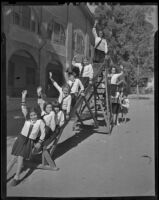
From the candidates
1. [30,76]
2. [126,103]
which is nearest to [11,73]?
[30,76]

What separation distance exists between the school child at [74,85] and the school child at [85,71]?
0.12m

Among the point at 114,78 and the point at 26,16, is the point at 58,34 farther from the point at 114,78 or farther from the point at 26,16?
the point at 114,78

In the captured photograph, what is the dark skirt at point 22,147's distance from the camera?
3.51 meters

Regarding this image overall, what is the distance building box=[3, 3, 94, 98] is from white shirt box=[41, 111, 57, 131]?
0.26 meters

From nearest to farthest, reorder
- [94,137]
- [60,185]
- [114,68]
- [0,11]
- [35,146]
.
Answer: [0,11] < [60,185] < [35,146] < [114,68] < [94,137]

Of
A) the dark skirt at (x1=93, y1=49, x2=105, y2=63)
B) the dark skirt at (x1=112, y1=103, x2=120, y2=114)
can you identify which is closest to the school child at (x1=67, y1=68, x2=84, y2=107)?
the dark skirt at (x1=93, y1=49, x2=105, y2=63)

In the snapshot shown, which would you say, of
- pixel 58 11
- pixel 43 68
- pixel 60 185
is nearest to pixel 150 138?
pixel 60 185

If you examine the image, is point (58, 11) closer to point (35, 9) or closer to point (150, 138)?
point (35, 9)

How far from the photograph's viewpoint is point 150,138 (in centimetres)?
358

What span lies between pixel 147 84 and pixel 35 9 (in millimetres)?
1657

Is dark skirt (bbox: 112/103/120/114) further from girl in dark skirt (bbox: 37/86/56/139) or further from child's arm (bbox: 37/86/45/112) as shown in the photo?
child's arm (bbox: 37/86/45/112)

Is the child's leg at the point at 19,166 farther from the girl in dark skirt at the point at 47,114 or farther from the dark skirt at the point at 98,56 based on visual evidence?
the dark skirt at the point at 98,56

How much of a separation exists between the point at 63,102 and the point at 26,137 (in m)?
0.80

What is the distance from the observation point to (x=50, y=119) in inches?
151
